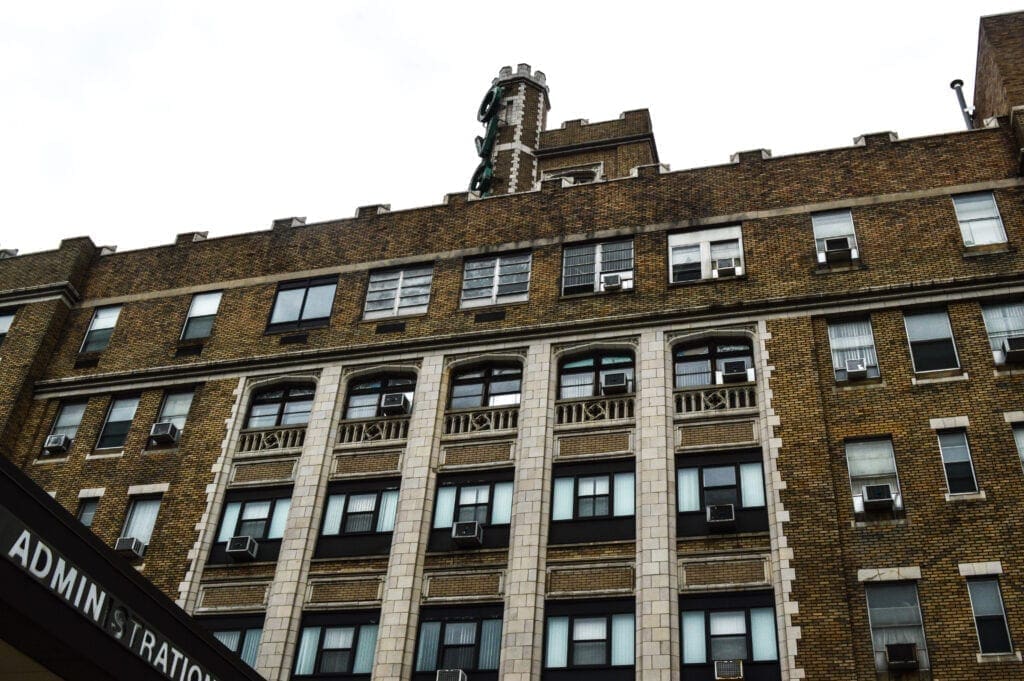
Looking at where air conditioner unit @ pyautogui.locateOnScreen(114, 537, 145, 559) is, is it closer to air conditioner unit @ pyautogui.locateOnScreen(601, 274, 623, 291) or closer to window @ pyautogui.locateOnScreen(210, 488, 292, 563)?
window @ pyautogui.locateOnScreen(210, 488, 292, 563)

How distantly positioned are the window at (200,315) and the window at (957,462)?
2151cm

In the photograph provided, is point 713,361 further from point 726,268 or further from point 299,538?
point 299,538

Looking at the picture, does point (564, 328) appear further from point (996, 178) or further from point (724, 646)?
point (996, 178)

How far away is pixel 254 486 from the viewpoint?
95.2 ft

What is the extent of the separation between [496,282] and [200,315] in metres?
9.83

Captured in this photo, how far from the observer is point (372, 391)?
30.5 metres

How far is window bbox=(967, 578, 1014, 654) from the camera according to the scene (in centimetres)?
2147

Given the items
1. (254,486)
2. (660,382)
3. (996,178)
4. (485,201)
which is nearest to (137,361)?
(254,486)

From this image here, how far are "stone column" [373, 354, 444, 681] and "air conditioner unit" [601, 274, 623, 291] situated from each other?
5.08 m

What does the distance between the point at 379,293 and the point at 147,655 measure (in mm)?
18602

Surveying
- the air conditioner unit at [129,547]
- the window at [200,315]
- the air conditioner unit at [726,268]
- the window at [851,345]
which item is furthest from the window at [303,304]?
the window at [851,345]

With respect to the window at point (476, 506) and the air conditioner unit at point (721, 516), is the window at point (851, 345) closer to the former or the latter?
the air conditioner unit at point (721, 516)

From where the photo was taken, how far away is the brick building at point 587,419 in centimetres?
2353

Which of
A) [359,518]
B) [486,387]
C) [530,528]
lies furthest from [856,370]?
[359,518]
